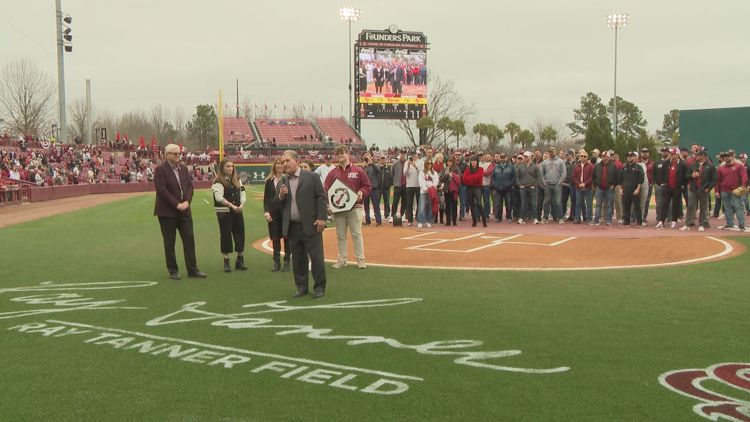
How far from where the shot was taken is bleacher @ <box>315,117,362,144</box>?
2864 inches

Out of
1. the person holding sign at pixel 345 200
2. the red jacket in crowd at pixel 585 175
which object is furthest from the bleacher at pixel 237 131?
the person holding sign at pixel 345 200

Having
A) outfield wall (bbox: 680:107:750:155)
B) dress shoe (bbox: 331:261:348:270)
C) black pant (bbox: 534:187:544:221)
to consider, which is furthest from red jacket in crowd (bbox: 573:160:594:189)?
outfield wall (bbox: 680:107:750:155)

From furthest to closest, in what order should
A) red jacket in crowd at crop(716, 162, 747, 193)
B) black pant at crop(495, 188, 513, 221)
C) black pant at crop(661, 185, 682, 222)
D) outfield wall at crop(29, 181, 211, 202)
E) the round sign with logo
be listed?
outfield wall at crop(29, 181, 211, 202) < black pant at crop(495, 188, 513, 221) < black pant at crop(661, 185, 682, 222) < red jacket in crowd at crop(716, 162, 747, 193) < the round sign with logo

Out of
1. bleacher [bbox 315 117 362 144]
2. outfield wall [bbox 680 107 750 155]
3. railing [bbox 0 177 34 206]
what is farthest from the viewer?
bleacher [bbox 315 117 362 144]

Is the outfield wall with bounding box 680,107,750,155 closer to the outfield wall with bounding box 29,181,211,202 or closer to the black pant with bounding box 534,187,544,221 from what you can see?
the black pant with bounding box 534,187,544,221

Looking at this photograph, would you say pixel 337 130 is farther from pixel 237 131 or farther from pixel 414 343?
pixel 414 343

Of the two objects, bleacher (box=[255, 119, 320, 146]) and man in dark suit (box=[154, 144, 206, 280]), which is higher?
bleacher (box=[255, 119, 320, 146])

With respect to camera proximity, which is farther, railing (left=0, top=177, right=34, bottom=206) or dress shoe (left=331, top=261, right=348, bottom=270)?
railing (left=0, top=177, right=34, bottom=206)

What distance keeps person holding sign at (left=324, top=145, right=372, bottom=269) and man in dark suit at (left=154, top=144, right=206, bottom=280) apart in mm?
2232

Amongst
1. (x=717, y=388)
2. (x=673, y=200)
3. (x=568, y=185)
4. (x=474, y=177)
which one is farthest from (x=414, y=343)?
(x=568, y=185)

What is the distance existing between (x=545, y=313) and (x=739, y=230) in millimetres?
10817

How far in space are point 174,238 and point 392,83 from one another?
48.7 metres
